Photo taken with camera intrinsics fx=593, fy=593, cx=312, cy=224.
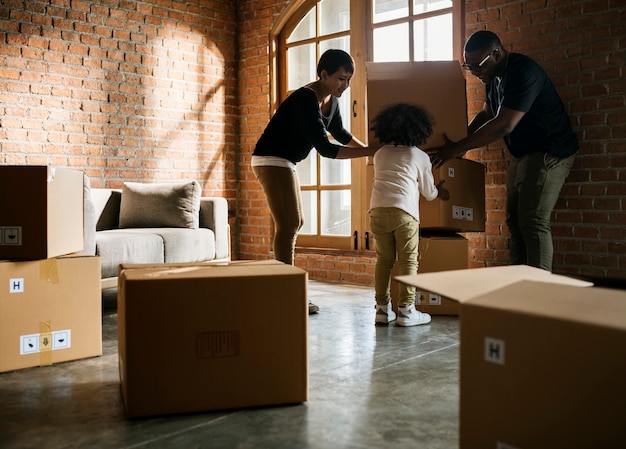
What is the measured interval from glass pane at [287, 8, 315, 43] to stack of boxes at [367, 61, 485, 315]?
1.77 m

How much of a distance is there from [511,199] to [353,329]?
1.09m

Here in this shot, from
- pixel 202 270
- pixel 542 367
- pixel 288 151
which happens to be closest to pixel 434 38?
pixel 288 151

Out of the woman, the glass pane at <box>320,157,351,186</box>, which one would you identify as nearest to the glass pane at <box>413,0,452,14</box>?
the glass pane at <box>320,157,351,186</box>

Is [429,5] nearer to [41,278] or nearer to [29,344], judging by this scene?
[41,278]

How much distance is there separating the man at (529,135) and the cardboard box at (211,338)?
1.53 metres

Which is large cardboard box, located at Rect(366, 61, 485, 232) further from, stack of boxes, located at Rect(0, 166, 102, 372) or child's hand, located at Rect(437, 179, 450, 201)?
stack of boxes, located at Rect(0, 166, 102, 372)

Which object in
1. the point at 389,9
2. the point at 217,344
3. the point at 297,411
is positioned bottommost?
the point at 297,411

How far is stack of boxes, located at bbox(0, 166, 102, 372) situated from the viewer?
1.97 meters

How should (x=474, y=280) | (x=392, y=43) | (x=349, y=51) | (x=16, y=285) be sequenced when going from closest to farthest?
(x=474, y=280), (x=16, y=285), (x=392, y=43), (x=349, y=51)

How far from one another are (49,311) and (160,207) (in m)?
1.85

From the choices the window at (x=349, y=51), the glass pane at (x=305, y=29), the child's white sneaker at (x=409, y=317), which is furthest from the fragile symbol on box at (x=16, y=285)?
the glass pane at (x=305, y=29)

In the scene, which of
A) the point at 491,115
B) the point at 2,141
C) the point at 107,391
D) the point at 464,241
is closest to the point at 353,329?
Result: the point at 464,241

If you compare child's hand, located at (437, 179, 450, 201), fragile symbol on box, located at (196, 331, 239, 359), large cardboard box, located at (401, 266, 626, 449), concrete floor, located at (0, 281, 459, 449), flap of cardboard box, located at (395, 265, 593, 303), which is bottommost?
concrete floor, located at (0, 281, 459, 449)

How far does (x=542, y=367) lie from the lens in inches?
35.6
